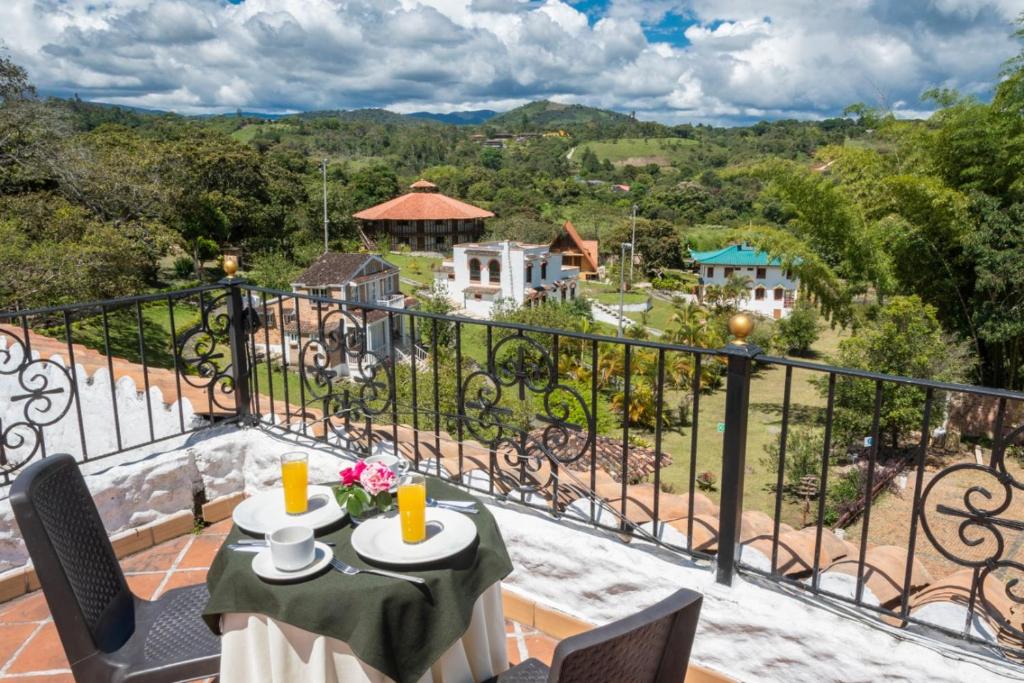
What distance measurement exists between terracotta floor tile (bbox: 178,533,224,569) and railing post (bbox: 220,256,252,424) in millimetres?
550

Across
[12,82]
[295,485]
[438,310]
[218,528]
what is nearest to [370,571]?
[295,485]

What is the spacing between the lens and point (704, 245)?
150ft

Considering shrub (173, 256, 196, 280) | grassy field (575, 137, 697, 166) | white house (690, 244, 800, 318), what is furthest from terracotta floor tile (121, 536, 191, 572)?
grassy field (575, 137, 697, 166)

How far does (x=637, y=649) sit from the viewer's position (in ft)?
3.42

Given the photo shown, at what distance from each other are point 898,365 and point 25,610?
13574 mm

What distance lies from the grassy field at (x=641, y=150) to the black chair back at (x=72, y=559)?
277 ft

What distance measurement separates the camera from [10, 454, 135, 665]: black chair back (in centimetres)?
153

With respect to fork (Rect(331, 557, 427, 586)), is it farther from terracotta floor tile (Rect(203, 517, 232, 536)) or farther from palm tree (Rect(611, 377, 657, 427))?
palm tree (Rect(611, 377, 657, 427))

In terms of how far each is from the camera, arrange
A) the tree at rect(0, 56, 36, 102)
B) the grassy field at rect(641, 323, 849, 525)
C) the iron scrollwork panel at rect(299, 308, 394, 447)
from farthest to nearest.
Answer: the tree at rect(0, 56, 36, 102) → the grassy field at rect(641, 323, 849, 525) → the iron scrollwork panel at rect(299, 308, 394, 447)

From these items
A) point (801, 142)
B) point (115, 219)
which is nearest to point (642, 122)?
point (801, 142)

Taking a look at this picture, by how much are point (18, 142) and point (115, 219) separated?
2.72 meters

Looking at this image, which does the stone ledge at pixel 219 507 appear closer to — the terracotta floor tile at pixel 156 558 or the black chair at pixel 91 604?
the terracotta floor tile at pixel 156 558

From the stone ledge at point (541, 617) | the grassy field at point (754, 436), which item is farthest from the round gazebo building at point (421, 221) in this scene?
the stone ledge at point (541, 617)

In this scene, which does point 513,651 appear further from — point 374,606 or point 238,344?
point 238,344
